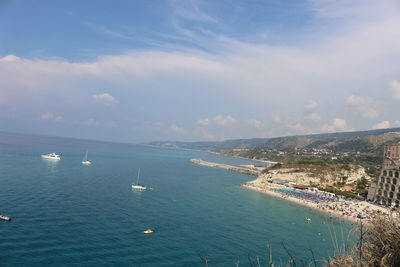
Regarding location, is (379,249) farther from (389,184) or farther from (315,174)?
(315,174)

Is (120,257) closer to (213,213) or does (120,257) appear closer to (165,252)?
(165,252)

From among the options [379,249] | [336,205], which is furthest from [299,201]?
Answer: [379,249]

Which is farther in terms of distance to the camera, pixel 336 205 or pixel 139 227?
pixel 336 205

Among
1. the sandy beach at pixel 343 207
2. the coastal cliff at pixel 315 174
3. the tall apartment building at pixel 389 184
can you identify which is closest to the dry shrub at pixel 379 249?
the sandy beach at pixel 343 207

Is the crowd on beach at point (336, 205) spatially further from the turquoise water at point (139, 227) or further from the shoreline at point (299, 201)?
the turquoise water at point (139, 227)

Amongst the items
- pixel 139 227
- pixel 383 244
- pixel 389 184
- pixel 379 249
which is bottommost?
pixel 139 227

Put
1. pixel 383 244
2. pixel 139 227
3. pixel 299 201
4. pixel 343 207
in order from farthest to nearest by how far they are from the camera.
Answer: pixel 299 201
pixel 343 207
pixel 139 227
pixel 383 244

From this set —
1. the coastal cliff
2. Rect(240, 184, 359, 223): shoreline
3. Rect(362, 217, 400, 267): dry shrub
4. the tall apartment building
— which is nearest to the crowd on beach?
Rect(240, 184, 359, 223): shoreline
